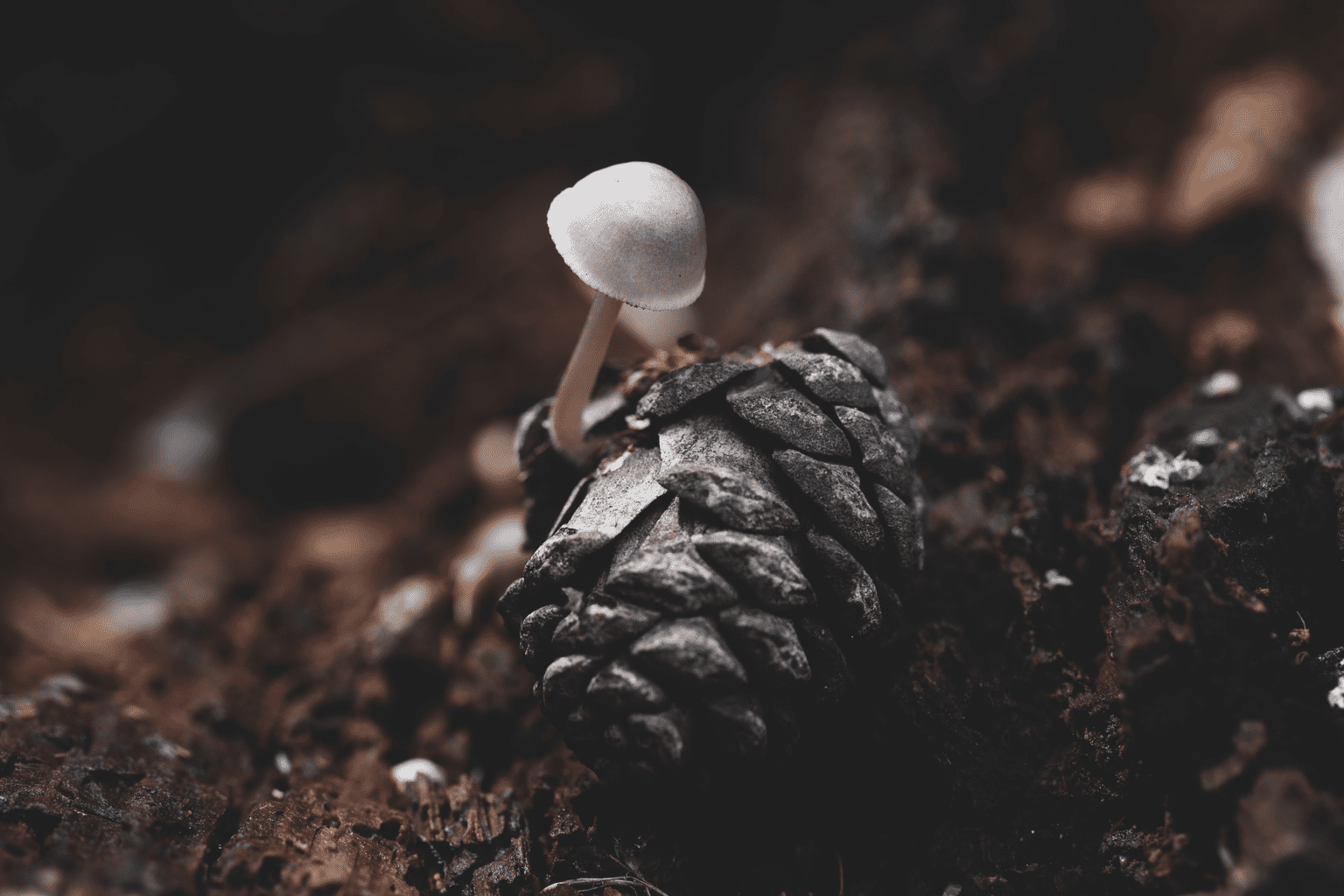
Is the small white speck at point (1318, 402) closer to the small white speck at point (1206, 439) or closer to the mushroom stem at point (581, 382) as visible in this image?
the small white speck at point (1206, 439)

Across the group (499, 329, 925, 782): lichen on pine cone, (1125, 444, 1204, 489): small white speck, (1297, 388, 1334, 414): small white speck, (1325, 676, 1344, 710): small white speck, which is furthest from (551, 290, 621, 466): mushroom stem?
(1297, 388, 1334, 414): small white speck

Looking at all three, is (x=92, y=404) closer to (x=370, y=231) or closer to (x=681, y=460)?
(x=370, y=231)

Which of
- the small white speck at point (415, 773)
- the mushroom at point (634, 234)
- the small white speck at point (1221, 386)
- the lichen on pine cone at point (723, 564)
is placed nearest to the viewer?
the lichen on pine cone at point (723, 564)

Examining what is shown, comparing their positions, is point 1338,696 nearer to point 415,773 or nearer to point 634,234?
point 634,234

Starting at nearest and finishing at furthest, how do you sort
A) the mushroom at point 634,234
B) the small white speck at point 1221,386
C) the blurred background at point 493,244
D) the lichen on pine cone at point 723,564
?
the lichen on pine cone at point 723,564 < the mushroom at point 634,234 < the small white speck at point 1221,386 < the blurred background at point 493,244

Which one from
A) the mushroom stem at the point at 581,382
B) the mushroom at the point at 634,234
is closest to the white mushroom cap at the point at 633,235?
the mushroom at the point at 634,234
